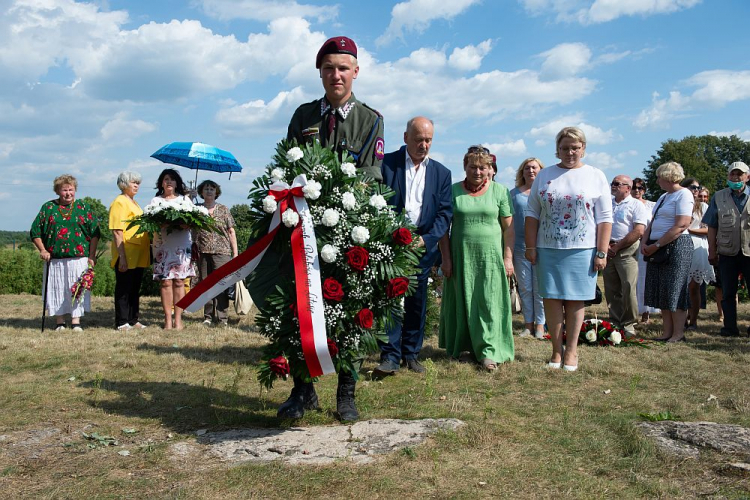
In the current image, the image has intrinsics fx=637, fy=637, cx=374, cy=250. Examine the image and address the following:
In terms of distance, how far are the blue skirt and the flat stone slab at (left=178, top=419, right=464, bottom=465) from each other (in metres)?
2.20

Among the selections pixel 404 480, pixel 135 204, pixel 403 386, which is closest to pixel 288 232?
pixel 404 480

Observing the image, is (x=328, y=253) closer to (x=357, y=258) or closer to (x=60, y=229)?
(x=357, y=258)

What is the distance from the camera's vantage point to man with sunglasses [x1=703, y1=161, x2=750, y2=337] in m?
8.15

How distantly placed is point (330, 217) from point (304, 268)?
35 cm

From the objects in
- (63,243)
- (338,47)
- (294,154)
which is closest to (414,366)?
(294,154)

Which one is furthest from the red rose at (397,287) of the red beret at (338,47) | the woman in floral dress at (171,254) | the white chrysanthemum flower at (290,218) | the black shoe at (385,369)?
the woman in floral dress at (171,254)

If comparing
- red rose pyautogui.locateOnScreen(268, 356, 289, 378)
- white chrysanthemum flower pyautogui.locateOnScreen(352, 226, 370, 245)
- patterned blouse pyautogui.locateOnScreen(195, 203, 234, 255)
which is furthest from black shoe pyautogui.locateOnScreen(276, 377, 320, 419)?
patterned blouse pyautogui.locateOnScreen(195, 203, 234, 255)

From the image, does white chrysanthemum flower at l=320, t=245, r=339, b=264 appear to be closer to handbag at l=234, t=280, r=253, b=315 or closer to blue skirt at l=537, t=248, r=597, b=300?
blue skirt at l=537, t=248, r=597, b=300

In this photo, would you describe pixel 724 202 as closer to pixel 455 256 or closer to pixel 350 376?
pixel 455 256

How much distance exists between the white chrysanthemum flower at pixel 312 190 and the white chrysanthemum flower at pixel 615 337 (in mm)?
Result: 4889

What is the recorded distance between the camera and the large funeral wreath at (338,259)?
3.88 metres

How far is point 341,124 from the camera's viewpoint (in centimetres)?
448

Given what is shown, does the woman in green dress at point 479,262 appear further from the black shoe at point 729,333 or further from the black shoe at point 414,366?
the black shoe at point 729,333

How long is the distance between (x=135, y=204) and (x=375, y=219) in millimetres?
6505
